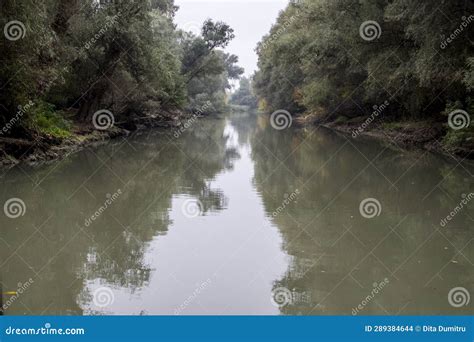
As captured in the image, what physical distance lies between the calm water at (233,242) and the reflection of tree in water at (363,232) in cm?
4

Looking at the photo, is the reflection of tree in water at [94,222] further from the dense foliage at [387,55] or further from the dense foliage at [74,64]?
the dense foliage at [387,55]

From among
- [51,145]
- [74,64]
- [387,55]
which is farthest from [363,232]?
[74,64]

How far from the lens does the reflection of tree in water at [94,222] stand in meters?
7.71

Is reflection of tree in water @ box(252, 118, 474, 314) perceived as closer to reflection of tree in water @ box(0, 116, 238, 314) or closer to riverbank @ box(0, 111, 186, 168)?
reflection of tree in water @ box(0, 116, 238, 314)

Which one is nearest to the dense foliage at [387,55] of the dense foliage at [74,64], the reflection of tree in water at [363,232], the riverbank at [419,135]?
the riverbank at [419,135]

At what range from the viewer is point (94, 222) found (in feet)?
36.8

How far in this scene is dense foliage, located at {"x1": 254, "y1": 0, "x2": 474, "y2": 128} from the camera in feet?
64.0

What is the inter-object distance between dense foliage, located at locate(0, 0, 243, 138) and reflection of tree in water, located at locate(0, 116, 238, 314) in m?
2.75

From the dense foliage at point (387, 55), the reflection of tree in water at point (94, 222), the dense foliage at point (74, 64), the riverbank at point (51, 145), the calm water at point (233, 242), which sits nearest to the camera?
the calm water at point (233, 242)

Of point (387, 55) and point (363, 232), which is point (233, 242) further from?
point (387, 55)

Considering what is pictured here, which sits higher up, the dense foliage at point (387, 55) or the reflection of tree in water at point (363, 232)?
the dense foliage at point (387, 55)

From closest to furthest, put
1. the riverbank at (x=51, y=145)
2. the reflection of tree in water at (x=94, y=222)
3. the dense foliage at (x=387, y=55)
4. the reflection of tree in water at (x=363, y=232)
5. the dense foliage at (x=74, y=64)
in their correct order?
the reflection of tree in water at (x=363, y=232)
the reflection of tree in water at (x=94, y=222)
the dense foliage at (x=74, y=64)
the riverbank at (x=51, y=145)
the dense foliage at (x=387, y=55)

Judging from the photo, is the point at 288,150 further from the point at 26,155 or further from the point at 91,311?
the point at 91,311

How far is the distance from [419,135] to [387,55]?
5.33 meters
